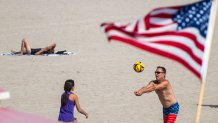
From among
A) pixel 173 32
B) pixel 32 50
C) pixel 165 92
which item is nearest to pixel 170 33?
pixel 173 32

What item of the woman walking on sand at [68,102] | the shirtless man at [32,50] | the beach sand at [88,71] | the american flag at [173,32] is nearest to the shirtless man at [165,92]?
the woman walking on sand at [68,102]

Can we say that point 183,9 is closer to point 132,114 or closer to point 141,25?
point 141,25

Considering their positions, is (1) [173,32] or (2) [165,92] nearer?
(1) [173,32]

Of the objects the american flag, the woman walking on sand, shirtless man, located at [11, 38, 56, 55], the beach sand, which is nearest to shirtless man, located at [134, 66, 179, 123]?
the woman walking on sand

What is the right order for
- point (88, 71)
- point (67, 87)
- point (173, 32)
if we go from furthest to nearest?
point (88, 71) → point (67, 87) → point (173, 32)

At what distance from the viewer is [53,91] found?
61.9 feet

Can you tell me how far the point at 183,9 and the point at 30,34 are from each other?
1924cm

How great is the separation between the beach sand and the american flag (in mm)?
6451

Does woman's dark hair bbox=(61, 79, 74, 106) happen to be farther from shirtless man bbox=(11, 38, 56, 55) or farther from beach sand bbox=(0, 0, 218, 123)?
shirtless man bbox=(11, 38, 56, 55)

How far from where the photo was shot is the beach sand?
17.0m

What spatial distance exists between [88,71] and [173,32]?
12.2 metres

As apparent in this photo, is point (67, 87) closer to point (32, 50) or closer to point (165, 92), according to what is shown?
point (165, 92)

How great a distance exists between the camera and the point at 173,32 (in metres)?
9.53

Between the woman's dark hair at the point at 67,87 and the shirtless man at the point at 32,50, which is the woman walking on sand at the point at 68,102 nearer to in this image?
the woman's dark hair at the point at 67,87
